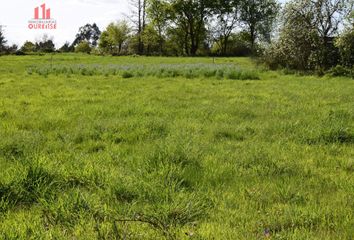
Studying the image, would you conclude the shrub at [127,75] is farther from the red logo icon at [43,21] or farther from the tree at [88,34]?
the tree at [88,34]

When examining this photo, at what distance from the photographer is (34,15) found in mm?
50312

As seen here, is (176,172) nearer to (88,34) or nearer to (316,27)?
(316,27)

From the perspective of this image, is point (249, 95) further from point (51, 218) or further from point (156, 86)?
point (51, 218)

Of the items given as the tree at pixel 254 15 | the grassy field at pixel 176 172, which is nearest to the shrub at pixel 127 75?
the grassy field at pixel 176 172

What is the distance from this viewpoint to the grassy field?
356 centimetres

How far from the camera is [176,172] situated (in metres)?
4.88

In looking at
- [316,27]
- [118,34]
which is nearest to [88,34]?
[118,34]

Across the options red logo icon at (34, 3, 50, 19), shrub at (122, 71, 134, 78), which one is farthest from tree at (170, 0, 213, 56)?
shrub at (122, 71, 134, 78)

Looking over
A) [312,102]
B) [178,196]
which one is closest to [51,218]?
[178,196]

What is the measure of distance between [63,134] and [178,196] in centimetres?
402

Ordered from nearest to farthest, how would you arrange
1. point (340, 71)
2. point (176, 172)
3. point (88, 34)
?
point (176, 172), point (340, 71), point (88, 34)

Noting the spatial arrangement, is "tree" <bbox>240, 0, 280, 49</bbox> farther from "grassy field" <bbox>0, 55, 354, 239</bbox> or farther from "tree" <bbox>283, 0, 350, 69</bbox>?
"grassy field" <bbox>0, 55, 354, 239</bbox>

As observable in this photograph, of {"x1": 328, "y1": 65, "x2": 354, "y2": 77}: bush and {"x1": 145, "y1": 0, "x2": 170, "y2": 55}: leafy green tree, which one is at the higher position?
{"x1": 145, "y1": 0, "x2": 170, "y2": 55}: leafy green tree

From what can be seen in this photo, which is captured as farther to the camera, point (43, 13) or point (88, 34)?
point (88, 34)
